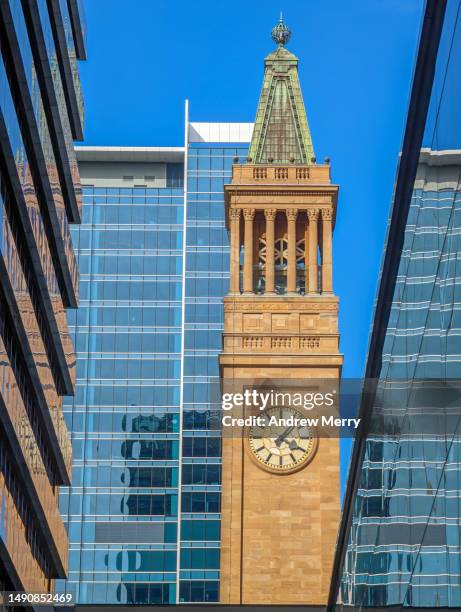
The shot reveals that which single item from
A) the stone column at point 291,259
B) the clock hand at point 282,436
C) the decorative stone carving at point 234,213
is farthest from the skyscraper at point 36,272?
the decorative stone carving at point 234,213

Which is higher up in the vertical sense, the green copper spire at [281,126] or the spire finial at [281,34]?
the spire finial at [281,34]

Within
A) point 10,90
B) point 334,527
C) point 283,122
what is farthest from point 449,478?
point 283,122

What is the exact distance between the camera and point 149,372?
4685 inches

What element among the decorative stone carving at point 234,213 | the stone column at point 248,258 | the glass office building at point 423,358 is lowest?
the glass office building at point 423,358

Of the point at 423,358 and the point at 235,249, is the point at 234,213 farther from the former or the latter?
the point at 423,358

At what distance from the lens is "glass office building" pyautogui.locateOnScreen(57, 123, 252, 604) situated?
11125cm

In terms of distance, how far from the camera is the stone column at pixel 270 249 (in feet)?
275

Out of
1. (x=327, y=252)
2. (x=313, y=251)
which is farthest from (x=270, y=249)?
(x=327, y=252)

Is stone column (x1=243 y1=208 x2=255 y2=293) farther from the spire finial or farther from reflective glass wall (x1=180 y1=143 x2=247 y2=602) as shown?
reflective glass wall (x1=180 y1=143 x2=247 y2=602)

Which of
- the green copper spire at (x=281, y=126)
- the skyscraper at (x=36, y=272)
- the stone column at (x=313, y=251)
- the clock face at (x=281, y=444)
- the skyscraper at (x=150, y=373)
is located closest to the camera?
the skyscraper at (x=36, y=272)

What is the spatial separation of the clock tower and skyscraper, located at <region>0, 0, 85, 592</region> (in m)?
23.7

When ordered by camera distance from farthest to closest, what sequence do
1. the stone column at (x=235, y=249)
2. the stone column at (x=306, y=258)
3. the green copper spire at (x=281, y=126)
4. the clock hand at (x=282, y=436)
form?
1. the green copper spire at (x=281, y=126)
2. the stone column at (x=306, y=258)
3. the stone column at (x=235, y=249)
4. the clock hand at (x=282, y=436)

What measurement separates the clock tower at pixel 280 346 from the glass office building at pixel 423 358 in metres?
47.5

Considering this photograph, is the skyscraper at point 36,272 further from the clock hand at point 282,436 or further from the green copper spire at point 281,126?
the green copper spire at point 281,126
